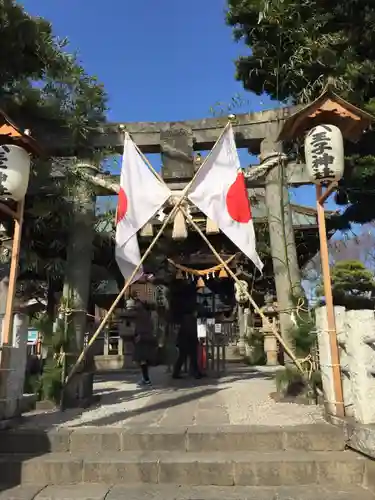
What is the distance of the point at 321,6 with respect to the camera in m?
8.47

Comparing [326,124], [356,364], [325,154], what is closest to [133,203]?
[325,154]

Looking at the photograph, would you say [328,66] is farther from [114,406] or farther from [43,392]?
[43,392]

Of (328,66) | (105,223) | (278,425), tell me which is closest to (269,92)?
(328,66)

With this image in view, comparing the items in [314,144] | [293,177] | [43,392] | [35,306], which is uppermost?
[293,177]

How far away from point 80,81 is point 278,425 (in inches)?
298

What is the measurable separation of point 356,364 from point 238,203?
130 inches

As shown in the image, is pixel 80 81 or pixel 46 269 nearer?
pixel 80 81

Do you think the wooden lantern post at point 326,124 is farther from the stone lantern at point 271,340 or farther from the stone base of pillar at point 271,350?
the stone base of pillar at point 271,350

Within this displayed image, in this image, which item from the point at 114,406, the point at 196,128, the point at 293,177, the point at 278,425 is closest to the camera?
the point at 278,425

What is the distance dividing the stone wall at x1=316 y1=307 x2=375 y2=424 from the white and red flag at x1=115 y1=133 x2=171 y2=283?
3.31m

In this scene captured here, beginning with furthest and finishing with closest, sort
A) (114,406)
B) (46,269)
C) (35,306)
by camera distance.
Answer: (35,306), (46,269), (114,406)

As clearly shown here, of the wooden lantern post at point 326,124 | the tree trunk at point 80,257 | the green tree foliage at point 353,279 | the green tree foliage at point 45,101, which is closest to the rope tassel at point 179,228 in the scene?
the tree trunk at point 80,257

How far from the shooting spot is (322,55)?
8.06 meters

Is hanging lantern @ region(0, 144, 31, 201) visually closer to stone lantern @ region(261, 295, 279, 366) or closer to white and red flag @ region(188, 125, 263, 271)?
white and red flag @ region(188, 125, 263, 271)
